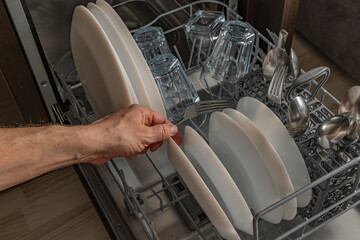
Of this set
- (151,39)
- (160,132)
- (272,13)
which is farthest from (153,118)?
(272,13)

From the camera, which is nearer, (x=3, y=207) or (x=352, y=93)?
(x=352, y=93)

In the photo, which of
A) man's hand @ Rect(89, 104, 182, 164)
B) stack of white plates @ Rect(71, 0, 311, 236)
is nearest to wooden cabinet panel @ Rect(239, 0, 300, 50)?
stack of white plates @ Rect(71, 0, 311, 236)

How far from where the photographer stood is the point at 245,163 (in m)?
0.70

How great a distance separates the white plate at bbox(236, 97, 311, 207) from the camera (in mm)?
714

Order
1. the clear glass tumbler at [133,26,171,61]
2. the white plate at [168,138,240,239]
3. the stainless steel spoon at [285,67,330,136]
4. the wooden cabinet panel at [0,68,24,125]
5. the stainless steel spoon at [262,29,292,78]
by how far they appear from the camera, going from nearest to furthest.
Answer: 1. the white plate at [168,138,240,239]
2. the stainless steel spoon at [285,67,330,136]
3. the stainless steel spoon at [262,29,292,78]
4. the clear glass tumbler at [133,26,171,61]
5. the wooden cabinet panel at [0,68,24,125]

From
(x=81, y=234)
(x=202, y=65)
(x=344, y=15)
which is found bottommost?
(x=81, y=234)

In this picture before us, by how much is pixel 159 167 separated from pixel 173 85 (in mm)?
177

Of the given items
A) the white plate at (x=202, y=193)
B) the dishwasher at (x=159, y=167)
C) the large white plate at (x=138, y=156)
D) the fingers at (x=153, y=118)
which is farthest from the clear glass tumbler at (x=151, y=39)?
the white plate at (x=202, y=193)

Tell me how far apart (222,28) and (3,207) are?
32.8 inches

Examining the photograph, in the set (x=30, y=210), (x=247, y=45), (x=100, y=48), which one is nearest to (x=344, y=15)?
(x=247, y=45)

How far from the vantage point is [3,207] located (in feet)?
4.29

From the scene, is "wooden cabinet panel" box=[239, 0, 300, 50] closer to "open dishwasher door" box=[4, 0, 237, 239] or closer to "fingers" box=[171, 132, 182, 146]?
"open dishwasher door" box=[4, 0, 237, 239]

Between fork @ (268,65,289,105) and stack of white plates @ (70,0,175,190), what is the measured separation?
0.20 meters

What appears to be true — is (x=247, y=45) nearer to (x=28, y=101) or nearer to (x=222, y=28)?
(x=222, y=28)
